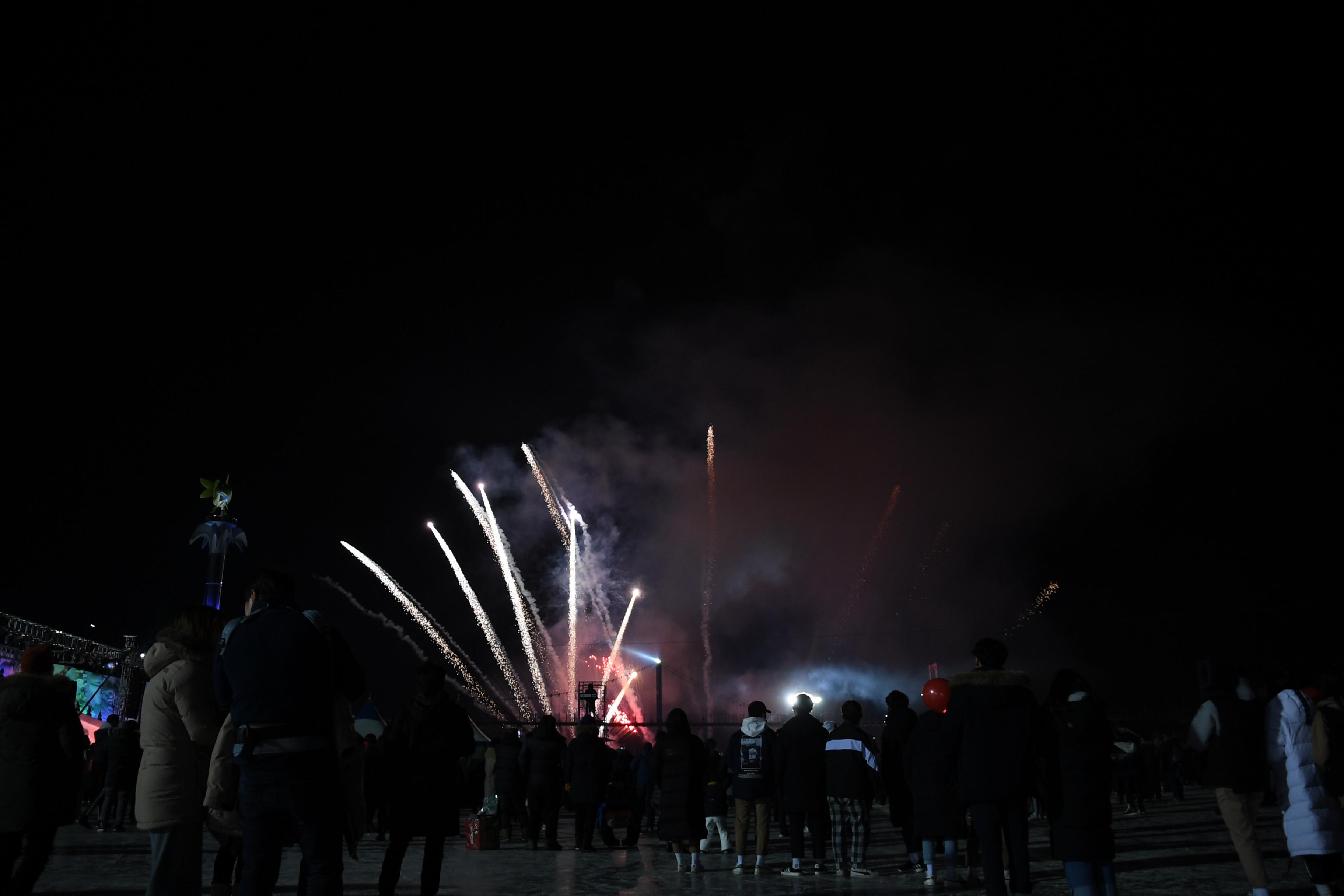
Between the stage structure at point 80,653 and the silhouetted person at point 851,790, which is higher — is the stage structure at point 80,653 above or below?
above

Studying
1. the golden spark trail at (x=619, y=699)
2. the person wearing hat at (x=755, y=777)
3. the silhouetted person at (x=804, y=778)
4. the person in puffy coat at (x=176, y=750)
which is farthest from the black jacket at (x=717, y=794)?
the golden spark trail at (x=619, y=699)

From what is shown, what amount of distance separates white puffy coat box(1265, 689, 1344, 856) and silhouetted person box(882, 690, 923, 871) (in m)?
3.80

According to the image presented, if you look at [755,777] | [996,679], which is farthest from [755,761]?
[996,679]

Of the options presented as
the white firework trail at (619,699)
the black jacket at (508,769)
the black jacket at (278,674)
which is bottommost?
the black jacket at (508,769)

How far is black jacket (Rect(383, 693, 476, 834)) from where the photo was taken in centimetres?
680

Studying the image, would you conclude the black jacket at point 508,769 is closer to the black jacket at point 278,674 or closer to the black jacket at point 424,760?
the black jacket at point 424,760

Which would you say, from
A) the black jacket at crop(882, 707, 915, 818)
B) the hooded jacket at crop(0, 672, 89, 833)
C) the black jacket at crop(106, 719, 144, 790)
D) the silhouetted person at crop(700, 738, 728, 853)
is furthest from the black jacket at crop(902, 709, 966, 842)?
the black jacket at crop(106, 719, 144, 790)

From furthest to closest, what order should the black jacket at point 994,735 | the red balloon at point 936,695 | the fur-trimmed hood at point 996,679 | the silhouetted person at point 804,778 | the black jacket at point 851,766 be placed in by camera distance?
the silhouetted person at point 804,778 → the black jacket at point 851,766 → the red balloon at point 936,695 → the fur-trimmed hood at point 996,679 → the black jacket at point 994,735

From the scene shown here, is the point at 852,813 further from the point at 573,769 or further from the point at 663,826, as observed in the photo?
the point at 573,769

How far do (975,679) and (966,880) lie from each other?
3884 mm

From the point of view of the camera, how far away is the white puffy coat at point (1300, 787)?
24.0 ft

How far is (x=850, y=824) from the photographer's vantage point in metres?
10.2

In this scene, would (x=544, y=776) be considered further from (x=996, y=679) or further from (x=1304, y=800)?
(x=1304, y=800)

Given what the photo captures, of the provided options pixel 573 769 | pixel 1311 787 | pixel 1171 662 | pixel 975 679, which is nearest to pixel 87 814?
pixel 573 769
